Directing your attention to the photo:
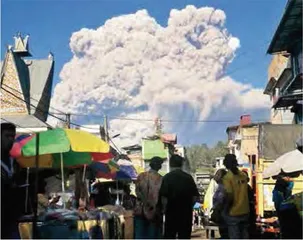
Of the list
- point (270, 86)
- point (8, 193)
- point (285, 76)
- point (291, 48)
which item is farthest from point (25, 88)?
point (8, 193)

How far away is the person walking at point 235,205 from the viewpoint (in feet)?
28.2

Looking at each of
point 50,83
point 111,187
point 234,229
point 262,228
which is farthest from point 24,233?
point 50,83

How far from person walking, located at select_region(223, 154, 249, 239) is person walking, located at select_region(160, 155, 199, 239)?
0.54m

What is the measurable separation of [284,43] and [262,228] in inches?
402

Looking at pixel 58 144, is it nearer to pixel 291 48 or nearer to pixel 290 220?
pixel 290 220

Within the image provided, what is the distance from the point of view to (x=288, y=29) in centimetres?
1875

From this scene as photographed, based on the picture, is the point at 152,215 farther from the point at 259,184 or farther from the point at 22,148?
the point at 259,184

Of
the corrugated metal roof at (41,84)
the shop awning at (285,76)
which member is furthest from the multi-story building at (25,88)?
the shop awning at (285,76)

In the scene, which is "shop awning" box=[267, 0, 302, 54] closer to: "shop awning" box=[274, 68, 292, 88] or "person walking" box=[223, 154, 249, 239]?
"shop awning" box=[274, 68, 292, 88]

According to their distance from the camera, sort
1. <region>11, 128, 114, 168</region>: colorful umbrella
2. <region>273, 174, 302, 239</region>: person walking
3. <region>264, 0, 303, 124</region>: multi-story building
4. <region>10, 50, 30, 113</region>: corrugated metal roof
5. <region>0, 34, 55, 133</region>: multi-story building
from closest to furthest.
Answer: <region>11, 128, 114, 168</region>: colorful umbrella, <region>273, 174, 302, 239</region>: person walking, <region>264, 0, 303, 124</region>: multi-story building, <region>0, 34, 55, 133</region>: multi-story building, <region>10, 50, 30, 113</region>: corrugated metal roof

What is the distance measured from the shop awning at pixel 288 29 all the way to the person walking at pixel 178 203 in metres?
8.55

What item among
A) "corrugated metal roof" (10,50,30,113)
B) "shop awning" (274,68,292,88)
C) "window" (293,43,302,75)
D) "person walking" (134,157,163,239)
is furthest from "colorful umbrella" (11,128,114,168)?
"corrugated metal roof" (10,50,30,113)

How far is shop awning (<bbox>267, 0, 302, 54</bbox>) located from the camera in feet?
52.4

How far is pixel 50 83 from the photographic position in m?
34.6
